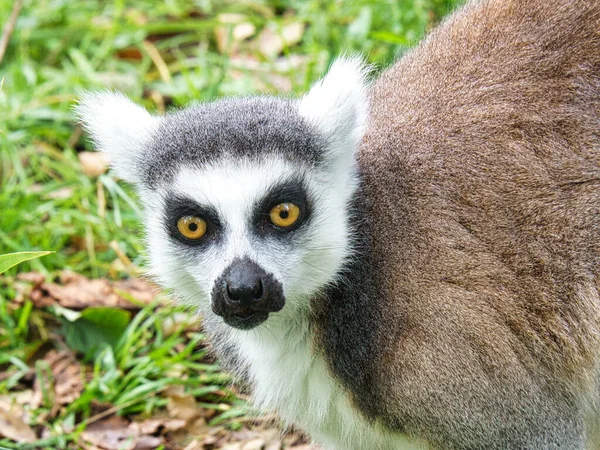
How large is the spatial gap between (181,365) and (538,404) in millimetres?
2323

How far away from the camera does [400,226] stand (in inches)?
153

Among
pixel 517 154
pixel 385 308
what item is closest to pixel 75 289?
pixel 385 308

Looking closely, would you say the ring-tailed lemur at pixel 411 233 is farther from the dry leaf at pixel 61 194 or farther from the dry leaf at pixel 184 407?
the dry leaf at pixel 61 194

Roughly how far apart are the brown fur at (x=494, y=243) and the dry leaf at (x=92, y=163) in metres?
3.09

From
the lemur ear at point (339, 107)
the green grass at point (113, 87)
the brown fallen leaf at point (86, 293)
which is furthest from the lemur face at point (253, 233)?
the brown fallen leaf at point (86, 293)

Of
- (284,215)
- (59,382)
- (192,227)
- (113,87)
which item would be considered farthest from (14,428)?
(284,215)

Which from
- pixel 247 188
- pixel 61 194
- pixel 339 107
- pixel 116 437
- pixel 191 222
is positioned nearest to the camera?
pixel 247 188

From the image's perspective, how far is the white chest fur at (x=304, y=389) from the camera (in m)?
3.93

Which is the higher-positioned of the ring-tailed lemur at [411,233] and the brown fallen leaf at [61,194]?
the ring-tailed lemur at [411,233]

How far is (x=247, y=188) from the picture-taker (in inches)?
141

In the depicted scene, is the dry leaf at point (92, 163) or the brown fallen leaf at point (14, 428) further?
the dry leaf at point (92, 163)

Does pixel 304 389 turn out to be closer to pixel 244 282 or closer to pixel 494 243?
pixel 244 282

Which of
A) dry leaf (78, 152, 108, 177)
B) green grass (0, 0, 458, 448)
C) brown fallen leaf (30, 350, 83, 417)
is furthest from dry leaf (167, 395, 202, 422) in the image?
dry leaf (78, 152, 108, 177)

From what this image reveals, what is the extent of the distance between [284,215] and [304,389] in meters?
0.88
